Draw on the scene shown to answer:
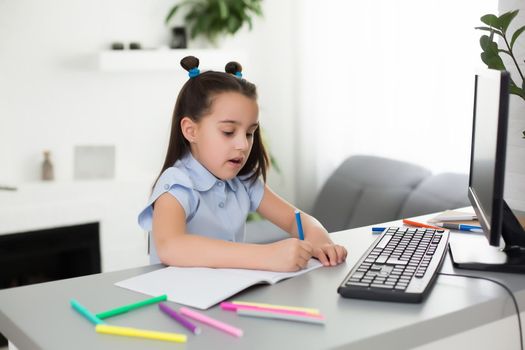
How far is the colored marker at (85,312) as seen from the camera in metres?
1.17

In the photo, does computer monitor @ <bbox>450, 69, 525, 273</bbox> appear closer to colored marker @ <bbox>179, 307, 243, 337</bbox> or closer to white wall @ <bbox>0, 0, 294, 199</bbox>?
colored marker @ <bbox>179, 307, 243, 337</bbox>

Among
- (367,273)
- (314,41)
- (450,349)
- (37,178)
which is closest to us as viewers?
(450,349)

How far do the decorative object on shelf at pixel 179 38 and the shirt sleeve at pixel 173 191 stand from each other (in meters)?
2.23

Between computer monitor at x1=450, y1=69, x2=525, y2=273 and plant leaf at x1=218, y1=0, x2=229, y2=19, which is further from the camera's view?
plant leaf at x1=218, y1=0, x2=229, y2=19

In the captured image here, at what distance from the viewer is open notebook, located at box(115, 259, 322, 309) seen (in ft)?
4.13

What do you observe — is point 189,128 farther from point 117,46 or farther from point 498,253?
point 117,46

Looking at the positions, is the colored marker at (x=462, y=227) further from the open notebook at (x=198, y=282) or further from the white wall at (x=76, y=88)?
the white wall at (x=76, y=88)

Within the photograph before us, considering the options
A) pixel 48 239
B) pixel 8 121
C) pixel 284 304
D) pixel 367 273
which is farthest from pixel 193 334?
pixel 8 121

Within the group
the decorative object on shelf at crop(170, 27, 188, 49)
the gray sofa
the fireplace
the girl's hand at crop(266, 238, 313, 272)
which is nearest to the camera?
the girl's hand at crop(266, 238, 313, 272)

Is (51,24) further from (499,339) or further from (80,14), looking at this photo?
(499,339)

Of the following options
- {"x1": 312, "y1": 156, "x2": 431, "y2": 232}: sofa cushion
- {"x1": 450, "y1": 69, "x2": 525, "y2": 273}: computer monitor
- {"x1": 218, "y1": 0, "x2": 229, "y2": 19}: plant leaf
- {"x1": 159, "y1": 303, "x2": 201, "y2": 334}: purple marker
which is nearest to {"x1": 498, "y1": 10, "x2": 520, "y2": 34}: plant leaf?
{"x1": 450, "y1": 69, "x2": 525, "y2": 273}: computer monitor

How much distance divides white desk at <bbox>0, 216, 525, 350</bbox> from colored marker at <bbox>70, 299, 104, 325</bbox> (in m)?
0.01

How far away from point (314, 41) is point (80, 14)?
4.10 feet

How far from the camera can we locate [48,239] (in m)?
3.33
